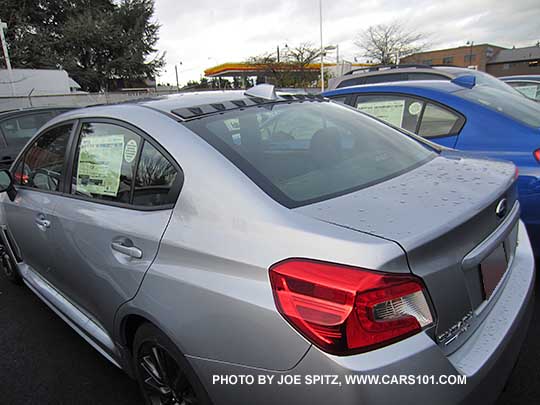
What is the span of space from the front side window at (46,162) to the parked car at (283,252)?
0.14m

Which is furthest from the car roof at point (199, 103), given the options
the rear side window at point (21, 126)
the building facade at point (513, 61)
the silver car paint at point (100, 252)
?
the building facade at point (513, 61)

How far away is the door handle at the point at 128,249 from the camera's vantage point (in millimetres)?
1633

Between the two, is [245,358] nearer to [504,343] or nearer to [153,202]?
[153,202]

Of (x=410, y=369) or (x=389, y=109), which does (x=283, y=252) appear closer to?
(x=410, y=369)

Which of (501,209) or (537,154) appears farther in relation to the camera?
(537,154)

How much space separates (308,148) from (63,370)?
6.79 feet

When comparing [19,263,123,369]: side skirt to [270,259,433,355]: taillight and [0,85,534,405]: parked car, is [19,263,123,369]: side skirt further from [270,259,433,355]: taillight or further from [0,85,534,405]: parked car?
[270,259,433,355]: taillight

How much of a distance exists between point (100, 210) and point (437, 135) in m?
2.73

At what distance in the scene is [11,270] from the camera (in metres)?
3.53

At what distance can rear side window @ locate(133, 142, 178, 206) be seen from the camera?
1.62 m

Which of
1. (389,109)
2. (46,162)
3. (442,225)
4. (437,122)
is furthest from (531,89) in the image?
(46,162)

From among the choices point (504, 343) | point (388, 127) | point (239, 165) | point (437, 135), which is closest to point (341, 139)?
point (388, 127)

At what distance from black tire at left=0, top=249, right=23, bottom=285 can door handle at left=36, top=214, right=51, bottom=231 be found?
1.18 metres

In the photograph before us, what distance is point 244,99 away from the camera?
7.02 feet
